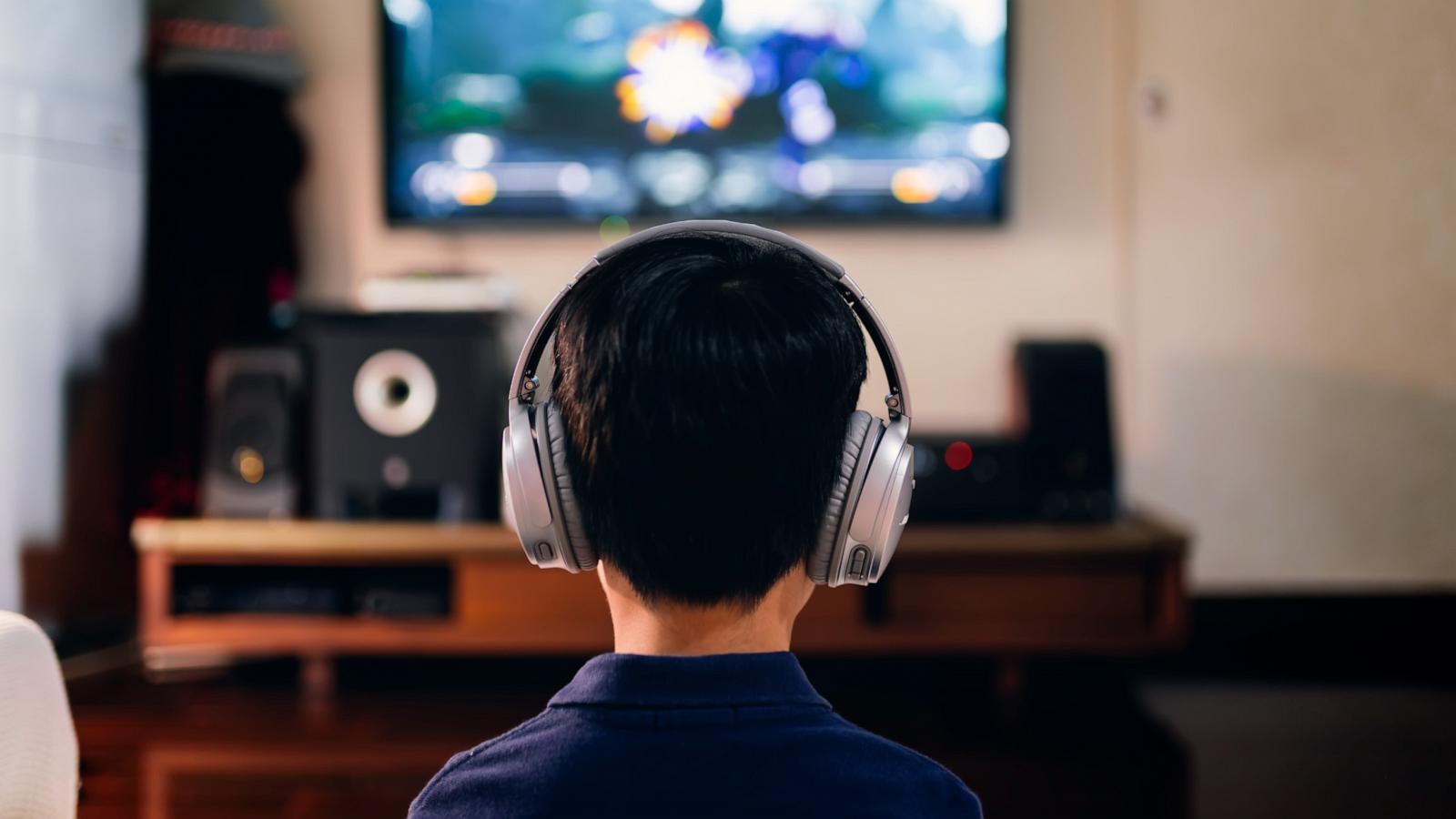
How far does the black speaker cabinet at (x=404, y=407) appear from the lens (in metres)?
2.60

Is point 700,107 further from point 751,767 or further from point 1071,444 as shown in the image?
point 751,767

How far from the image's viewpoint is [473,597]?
253 cm

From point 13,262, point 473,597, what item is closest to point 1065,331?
point 473,597

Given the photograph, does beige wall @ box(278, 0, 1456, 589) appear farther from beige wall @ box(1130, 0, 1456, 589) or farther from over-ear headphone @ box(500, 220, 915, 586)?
over-ear headphone @ box(500, 220, 915, 586)

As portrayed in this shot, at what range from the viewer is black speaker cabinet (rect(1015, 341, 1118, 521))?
2615 mm

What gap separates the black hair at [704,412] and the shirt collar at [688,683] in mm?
63

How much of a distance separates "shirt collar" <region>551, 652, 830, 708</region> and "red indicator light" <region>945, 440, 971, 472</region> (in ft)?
6.59

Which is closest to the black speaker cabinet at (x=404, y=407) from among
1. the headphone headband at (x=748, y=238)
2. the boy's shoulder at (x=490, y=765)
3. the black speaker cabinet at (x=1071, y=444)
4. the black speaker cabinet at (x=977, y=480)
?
the black speaker cabinet at (x=977, y=480)

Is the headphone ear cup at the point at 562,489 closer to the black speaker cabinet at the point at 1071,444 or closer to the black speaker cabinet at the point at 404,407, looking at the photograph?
the black speaker cabinet at the point at 404,407

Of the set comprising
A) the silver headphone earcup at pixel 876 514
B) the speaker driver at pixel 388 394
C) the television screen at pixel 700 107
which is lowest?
the silver headphone earcup at pixel 876 514

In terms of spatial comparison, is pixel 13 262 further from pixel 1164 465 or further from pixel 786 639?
pixel 1164 465

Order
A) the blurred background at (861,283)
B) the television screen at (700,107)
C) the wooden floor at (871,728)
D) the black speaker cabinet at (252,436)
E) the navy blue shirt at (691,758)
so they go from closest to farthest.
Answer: the navy blue shirt at (691,758) → the wooden floor at (871,728) → the blurred background at (861,283) → the black speaker cabinet at (252,436) → the television screen at (700,107)

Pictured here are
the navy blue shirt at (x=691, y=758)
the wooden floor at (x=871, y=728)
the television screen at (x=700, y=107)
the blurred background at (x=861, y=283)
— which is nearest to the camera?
the navy blue shirt at (x=691, y=758)

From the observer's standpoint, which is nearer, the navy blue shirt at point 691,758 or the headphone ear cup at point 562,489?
the navy blue shirt at point 691,758
